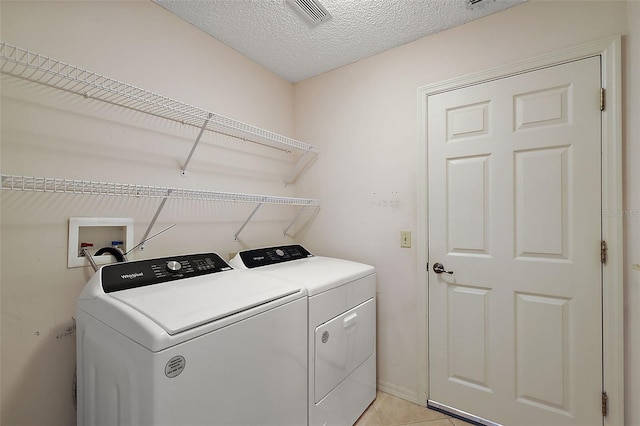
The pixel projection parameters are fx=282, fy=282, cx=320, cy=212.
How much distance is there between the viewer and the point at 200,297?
3.69 feet

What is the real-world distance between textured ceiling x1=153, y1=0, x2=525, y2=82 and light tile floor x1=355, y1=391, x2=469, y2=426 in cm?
254

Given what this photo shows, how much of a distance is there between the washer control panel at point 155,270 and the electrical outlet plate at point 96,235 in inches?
8.8

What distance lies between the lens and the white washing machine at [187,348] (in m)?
0.87

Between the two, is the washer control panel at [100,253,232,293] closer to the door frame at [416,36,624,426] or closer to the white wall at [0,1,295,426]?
the white wall at [0,1,295,426]

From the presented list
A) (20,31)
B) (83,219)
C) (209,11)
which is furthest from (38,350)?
(209,11)

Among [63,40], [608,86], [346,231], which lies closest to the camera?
[63,40]

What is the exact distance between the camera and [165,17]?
1.67 m

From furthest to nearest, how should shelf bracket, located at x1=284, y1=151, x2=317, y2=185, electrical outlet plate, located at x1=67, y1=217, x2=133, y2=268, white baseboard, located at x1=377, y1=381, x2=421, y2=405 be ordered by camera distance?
1. shelf bracket, located at x1=284, y1=151, x2=317, y2=185
2. white baseboard, located at x1=377, y1=381, x2=421, y2=405
3. electrical outlet plate, located at x1=67, y1=217, x2=133, y2=268

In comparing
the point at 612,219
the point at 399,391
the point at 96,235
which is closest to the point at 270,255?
the point at 96,235

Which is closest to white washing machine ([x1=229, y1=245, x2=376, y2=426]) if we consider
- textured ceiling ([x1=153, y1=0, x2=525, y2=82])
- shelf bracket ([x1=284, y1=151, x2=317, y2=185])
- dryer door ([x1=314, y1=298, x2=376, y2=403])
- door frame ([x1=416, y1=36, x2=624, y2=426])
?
dryer door ([x1=314, y1=298, x2=376, y2=403])

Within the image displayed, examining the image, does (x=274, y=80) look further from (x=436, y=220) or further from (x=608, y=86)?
(x=608, y=86)

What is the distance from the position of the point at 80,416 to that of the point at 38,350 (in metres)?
0.34

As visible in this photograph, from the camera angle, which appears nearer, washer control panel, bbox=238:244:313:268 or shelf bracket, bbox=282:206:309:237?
washer control panel, bbox=238:244:313:268

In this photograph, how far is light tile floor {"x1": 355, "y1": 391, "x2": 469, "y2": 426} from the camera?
1.78 meters
